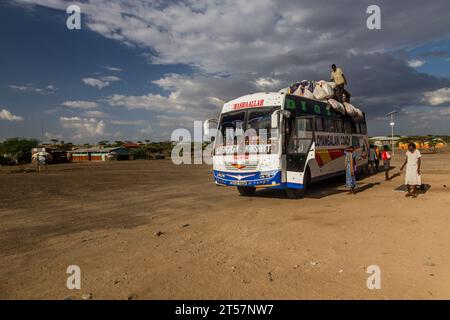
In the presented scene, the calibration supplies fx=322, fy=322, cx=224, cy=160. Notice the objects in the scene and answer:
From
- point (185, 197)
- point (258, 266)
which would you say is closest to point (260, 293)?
point (258, 266)

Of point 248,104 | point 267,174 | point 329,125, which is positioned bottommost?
point 267,174

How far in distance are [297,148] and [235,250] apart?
237 inches

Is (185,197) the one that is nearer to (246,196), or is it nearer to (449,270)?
(246,196)

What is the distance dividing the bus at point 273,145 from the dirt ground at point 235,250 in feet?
3.41

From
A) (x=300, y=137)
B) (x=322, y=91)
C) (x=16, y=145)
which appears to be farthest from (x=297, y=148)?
(x=16, y=145)

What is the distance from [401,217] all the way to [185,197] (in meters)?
7.63

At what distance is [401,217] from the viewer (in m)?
7.57

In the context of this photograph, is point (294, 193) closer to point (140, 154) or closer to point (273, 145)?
point (273, 145)

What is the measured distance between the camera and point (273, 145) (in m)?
10.3

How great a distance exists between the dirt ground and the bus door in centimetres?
97

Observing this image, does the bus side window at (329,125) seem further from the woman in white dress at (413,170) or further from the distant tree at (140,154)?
the distant tree at (140,154)

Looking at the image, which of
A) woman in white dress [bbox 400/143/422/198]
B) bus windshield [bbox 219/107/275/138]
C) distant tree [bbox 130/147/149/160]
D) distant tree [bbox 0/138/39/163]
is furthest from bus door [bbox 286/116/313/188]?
distant tree [bbox 0/138/39/163]

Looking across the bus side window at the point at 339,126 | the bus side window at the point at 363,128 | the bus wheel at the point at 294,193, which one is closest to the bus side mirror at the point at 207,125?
the bus wheel at the point at 294,193

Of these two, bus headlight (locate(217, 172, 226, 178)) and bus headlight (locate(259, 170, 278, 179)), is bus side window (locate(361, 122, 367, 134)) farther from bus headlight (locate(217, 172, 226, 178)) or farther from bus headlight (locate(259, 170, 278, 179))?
bus headlight (locate(217, 172, 226, 178))
